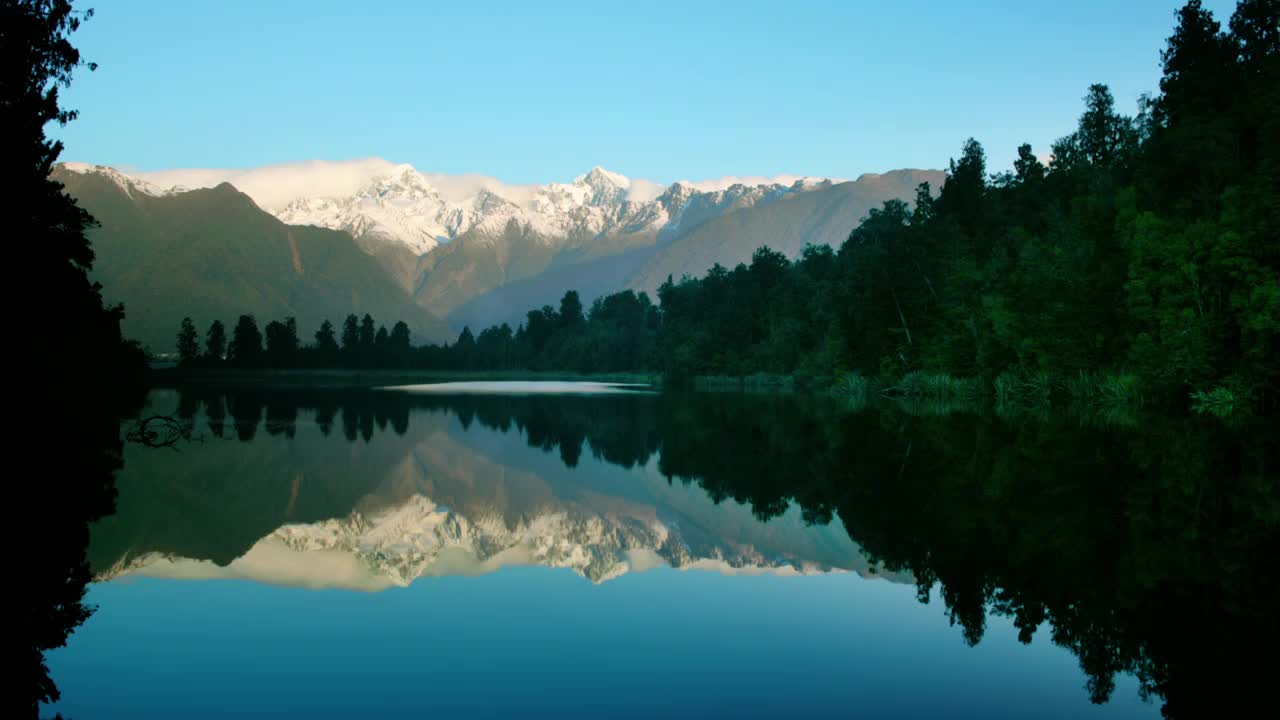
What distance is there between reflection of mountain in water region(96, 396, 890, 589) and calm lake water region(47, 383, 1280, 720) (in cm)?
9

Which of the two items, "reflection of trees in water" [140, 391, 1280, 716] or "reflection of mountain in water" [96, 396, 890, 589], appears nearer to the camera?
"reflection of trees in water" [140, 391, 1280, 716]

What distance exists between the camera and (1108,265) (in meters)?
53.0

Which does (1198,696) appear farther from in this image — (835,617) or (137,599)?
(137,599)

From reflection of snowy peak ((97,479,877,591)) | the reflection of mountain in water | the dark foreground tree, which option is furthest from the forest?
the dark foreground tree

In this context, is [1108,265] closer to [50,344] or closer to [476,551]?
[476,551]

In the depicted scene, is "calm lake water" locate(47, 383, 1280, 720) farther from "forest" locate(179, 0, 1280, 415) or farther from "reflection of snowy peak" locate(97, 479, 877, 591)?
"forest" locate(179, 0, 1280, 415)

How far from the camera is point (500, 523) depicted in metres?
18.3

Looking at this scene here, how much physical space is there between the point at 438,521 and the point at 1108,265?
1812 inches

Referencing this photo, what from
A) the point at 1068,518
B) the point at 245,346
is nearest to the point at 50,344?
the point at 1068,518

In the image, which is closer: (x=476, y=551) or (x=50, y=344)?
(x=476, y=551)

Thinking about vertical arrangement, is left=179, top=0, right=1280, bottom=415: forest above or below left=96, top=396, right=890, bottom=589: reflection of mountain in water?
above

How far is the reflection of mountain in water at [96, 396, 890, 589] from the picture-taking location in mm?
14375

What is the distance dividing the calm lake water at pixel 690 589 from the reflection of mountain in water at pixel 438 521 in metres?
0.09

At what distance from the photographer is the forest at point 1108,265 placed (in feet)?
135
